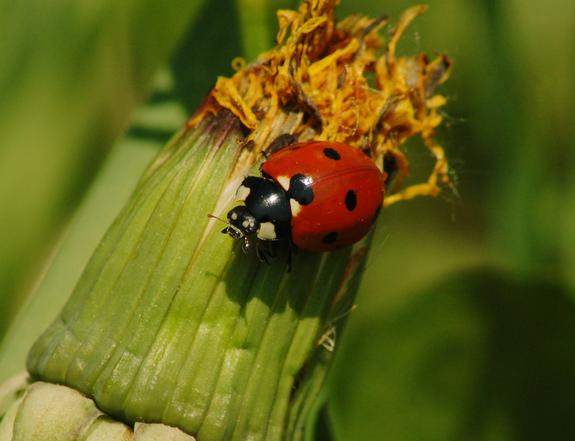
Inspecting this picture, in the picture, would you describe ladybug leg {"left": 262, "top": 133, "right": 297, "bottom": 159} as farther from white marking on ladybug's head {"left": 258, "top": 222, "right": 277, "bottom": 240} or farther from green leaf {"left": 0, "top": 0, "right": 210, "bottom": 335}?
green leaf {"left": 0, "top": 0, "right": 210, "bottom": 335}

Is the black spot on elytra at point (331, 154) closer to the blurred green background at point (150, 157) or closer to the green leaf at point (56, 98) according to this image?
the blurred green background at point (150, 157)

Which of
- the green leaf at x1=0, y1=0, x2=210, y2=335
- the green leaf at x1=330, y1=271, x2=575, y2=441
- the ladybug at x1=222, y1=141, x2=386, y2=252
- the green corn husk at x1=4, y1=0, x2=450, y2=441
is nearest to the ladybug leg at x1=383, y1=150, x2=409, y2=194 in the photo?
the green corn husk at x1=4, y1=0, x2=450, y2=441

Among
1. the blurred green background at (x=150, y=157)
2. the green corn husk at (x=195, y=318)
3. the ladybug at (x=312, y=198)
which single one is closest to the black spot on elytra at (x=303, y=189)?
the ladybug at (x=312, y=198)

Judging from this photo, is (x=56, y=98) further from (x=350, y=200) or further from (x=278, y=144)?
(x=350, y=200)

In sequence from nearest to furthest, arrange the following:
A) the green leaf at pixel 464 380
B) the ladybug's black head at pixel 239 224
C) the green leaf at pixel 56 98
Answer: the ladybug's black head at pixel 239 224 → the green leaf at pixel 56 98 → the green leaf at pixel 464 380

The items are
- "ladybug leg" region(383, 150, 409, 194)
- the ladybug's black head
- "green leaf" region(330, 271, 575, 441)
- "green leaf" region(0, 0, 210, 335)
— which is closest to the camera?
the ladybug's black head
